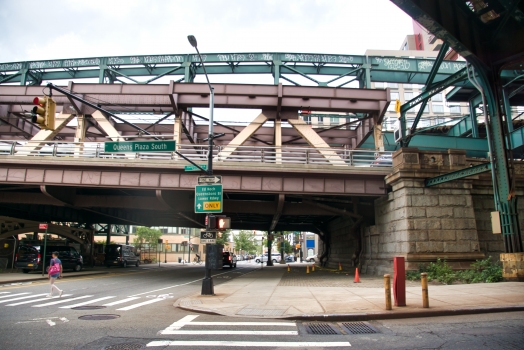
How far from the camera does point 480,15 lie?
15.1 m

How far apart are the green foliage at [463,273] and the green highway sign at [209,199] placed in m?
9.56

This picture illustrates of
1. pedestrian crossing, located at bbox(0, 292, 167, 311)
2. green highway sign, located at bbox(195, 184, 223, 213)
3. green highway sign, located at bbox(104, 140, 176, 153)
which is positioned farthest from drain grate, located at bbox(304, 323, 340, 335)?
green highway sign, located at bbox(104, 140, 176, 153)

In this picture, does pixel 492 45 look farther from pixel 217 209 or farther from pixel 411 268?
pixel 217 209

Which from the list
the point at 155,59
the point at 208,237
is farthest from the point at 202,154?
the point at 155,59

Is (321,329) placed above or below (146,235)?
below

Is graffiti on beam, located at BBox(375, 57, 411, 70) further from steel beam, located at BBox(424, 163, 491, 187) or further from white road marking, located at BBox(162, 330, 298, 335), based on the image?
white road marking, located at BBox(162, 330, 298, 335)

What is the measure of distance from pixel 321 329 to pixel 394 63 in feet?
115

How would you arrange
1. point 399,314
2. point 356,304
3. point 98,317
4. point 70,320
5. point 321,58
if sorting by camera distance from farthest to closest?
1. point 321,58
2. point 356,304
3. point 98,317
4. point 70,320
5. point 399,314

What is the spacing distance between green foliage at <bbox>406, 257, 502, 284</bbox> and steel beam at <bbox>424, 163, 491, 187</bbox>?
3.78 meters

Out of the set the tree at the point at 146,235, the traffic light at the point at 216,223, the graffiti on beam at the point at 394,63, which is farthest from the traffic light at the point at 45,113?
the tree at the point at 146,235

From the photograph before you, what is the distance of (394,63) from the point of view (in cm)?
3772

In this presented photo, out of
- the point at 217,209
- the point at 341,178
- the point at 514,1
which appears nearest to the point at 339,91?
the point at 341,178

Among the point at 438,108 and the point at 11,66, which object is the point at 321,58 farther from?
the point at 438,108

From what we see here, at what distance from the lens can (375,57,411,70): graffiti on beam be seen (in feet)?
123
